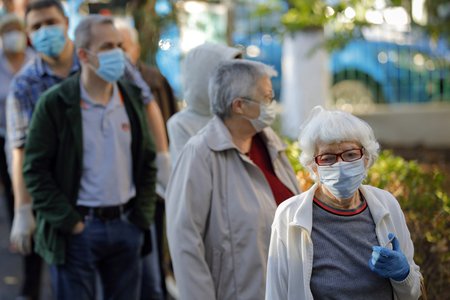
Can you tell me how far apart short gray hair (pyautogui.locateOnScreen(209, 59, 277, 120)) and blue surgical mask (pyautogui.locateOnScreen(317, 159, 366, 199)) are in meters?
0.87

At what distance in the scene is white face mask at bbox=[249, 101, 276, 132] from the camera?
4.13m

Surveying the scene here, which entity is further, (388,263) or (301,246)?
(301,246)

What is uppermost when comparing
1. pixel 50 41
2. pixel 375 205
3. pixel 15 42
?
pixel 50 41

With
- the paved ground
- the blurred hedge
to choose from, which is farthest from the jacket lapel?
the paved ground

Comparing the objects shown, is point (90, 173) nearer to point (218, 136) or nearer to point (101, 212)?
point (101, 212)

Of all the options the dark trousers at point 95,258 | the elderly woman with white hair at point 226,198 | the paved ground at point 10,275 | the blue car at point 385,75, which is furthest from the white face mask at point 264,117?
the blue car at point 385,75

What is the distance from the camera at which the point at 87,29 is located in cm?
498

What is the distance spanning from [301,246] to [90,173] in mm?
1869

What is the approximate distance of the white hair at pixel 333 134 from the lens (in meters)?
3.29

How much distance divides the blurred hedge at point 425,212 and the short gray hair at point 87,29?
130 centimetres

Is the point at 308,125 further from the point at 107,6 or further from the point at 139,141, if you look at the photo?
the point at 107,6

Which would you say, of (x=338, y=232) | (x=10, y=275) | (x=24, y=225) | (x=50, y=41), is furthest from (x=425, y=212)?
(x=10, y=275)

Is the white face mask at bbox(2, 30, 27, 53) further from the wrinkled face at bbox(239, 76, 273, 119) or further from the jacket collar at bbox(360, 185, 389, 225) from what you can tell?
the jacket collar at bbox(360, 185, 389, 225)

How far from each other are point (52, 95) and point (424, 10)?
6902 millimetres
